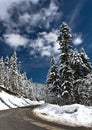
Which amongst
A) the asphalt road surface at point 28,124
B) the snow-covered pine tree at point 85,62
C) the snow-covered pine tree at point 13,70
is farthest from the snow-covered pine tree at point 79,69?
the snow-covered pine tree at point 13,70

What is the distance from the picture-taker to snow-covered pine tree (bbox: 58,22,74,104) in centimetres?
4459

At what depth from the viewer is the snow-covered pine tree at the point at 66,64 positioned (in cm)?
4459

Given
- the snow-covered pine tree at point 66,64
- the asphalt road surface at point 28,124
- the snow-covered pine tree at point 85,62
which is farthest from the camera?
the snow-covered pine tree at point 85,62

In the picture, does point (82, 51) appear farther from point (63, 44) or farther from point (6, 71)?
point (6, 71)

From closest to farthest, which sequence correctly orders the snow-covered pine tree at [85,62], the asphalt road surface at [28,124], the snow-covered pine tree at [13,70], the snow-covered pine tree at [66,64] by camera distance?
the asphalt road surface at [28,124] → the snow-covered pine tree at [66,64] → the snow-covered pine tree at [85,62] → the snow-covered pine tree at [13,70]

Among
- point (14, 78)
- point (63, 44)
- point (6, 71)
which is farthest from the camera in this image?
point (6, 71)

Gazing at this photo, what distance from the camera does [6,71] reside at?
323ft

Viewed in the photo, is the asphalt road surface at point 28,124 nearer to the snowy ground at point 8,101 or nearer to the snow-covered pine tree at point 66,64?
the snow-covered pine tree at point 66,64

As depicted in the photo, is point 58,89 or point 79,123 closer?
point 79,123

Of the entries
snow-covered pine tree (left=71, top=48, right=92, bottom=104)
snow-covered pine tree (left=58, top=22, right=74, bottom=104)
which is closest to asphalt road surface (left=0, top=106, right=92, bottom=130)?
snow-covered pine tree (left=58, top=22, right=74, bottom=104)

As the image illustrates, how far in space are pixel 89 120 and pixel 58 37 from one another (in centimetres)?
3031

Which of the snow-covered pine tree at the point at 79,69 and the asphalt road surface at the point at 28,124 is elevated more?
the snow-covered pine tree at the point at 79,69

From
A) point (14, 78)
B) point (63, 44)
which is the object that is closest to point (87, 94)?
point (63, 44)

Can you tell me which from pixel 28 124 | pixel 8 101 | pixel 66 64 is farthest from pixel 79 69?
pixel 28 124
